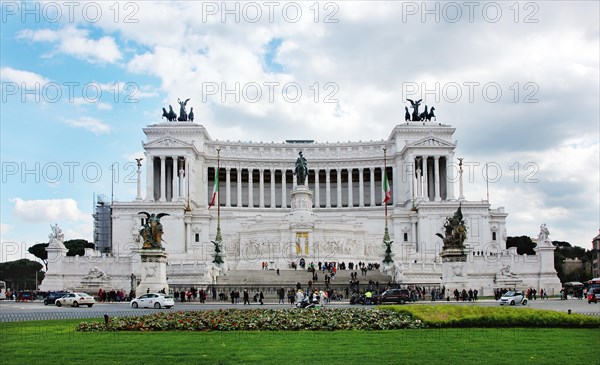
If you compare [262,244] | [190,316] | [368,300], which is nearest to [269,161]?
[262,244]

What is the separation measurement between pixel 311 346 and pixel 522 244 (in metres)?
117

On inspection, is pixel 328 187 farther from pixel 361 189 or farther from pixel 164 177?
pixel 164 177

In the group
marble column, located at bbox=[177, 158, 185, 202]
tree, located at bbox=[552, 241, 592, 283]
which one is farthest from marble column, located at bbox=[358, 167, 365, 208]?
tree, located at bbox=[552, 241, 592, 283]

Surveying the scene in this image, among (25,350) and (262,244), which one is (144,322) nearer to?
(25,350)

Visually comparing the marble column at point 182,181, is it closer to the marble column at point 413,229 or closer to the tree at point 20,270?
the tree at point 20,270

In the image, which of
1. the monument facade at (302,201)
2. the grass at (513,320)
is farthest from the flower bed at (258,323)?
the monument facade at (302,201)

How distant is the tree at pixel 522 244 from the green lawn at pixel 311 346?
346ft

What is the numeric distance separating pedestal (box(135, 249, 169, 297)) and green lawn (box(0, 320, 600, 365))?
2478cm

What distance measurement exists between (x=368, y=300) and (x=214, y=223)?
207 ft

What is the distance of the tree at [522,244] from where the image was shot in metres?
129

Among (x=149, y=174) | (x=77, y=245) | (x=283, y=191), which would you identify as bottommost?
(x=77, y=245)

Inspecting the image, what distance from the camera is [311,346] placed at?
72.1ft

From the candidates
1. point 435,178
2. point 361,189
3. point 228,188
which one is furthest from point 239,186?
point 435,178

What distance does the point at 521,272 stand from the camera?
7406 cm
